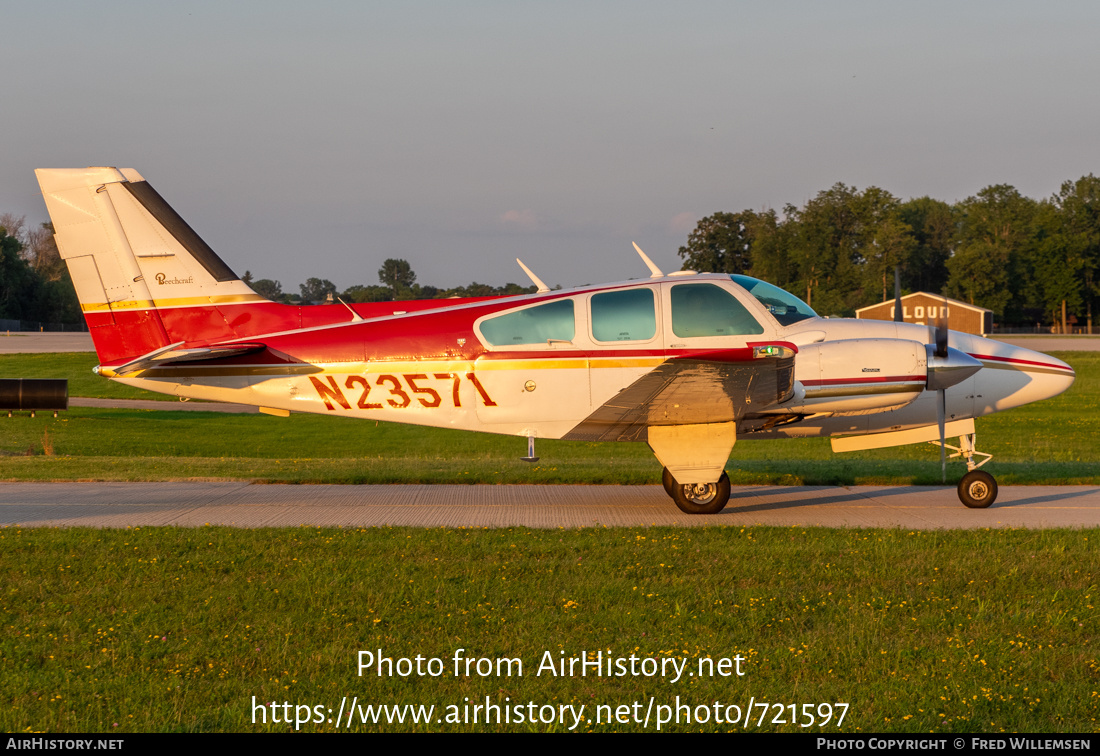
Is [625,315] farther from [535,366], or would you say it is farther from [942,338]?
[942,338]

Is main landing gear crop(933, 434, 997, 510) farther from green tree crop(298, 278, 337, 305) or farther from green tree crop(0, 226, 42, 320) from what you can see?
green tree crop(0, 226, 42, 320)

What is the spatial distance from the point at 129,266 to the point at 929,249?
105 meters

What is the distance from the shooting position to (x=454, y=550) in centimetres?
875

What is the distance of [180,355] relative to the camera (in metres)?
10.9

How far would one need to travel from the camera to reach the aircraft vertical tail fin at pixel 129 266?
11531mm

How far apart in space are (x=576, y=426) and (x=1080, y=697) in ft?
22.2

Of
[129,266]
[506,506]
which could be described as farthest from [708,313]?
[129,266]

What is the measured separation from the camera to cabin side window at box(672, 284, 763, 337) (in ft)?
35.7

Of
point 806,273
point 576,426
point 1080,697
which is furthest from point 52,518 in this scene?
point 806,273

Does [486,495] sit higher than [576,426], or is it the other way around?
[576,426]

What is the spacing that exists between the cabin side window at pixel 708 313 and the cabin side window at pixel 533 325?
127cm

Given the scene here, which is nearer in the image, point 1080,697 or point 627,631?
point 1080,697

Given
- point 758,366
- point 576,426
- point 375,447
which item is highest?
point 758,366
